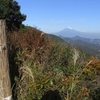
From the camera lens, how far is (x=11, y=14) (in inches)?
934

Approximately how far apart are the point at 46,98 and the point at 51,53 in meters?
3.06

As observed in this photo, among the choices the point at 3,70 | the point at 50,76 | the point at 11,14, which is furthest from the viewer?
the point at 11,14

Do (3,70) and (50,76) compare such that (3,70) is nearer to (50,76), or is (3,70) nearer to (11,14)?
(50,76)

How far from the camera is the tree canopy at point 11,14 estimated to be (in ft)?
73.4

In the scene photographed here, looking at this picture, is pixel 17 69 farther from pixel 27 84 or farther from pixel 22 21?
pixel 22 21

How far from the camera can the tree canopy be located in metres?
22.4

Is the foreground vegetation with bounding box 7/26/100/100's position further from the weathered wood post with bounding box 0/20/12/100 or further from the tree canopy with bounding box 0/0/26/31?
the tree canopy with bounding box 0/0/26/31

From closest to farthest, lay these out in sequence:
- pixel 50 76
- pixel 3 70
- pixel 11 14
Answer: pixel 3 70 → pixel 50 76 → pixel 11 14

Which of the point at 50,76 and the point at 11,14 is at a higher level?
the point at 11,14

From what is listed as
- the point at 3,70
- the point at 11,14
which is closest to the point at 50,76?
the point at 3,70

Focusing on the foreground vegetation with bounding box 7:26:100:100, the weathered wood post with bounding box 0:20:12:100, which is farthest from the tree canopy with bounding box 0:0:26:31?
the weathered wood post with bounding box 0:20:12:100

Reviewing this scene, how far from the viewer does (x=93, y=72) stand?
31.4 ft

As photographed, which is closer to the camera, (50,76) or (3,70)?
(3,70)

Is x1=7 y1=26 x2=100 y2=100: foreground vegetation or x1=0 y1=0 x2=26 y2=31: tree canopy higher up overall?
x1=0 y1=0 x2=26 y2=31: tree canopy
